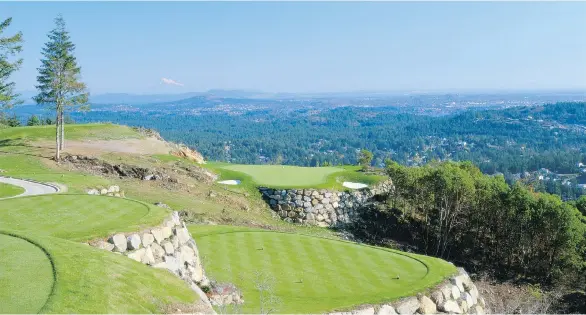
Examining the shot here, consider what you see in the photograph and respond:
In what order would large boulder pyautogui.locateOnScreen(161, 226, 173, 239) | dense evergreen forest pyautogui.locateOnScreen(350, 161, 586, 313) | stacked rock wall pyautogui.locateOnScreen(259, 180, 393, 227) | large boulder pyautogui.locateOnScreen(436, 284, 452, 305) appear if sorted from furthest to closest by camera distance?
stacked rock wall pyautogui.locateOnScreen(259, 180, 393, 227) → dense evergreen forest pyautogui.locateOnScreen(350, 161, 586, 313) → large boulder pyautogui.locateOnScreen(436, 284, 452, 305) → large boulder pyautogui.locateOnScreen(161, 226, 173, 239)

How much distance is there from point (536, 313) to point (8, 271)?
19.3 metres

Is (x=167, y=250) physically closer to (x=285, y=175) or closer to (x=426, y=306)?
(x=426, y=306)

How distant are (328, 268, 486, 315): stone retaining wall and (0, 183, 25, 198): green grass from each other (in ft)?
62.1

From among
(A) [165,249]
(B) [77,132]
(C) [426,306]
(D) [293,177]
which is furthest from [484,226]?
(B) [77,132]

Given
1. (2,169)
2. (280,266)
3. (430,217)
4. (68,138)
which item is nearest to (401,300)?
(280,266)

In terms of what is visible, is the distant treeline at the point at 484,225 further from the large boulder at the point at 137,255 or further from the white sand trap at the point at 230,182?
the large boulder at the point at 137,255

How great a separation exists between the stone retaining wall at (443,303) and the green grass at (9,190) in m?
18.9

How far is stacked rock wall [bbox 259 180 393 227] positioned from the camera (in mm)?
36875

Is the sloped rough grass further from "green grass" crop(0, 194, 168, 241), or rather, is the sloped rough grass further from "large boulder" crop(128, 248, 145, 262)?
"green grass" crop(0, 194, 168, 241)

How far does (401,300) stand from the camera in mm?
13945

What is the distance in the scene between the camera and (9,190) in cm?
2411

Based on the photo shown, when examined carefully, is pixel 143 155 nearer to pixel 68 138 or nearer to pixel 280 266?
pixel 68 138

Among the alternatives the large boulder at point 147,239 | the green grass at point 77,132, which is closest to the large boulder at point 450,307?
the large boulder at point 147,239

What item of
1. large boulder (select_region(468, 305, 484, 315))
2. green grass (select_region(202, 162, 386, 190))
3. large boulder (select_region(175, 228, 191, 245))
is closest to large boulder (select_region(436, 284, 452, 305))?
large boulder (select_region(468, 305, 484, 315))
